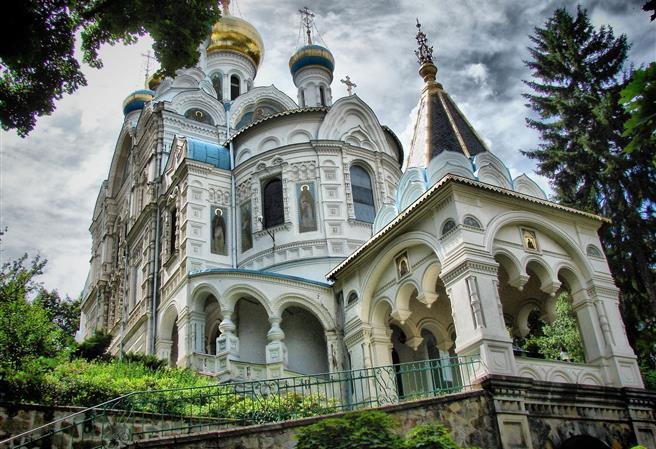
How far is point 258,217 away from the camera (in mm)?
21797

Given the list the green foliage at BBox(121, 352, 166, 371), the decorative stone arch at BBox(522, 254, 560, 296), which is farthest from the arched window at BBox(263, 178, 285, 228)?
the decorative stone arch at BBox(522, 254, 560, 296)

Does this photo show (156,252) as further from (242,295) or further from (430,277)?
(430,277)

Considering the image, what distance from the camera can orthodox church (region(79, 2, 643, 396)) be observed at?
13.6 meters

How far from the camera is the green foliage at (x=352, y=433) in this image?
8.60 meters

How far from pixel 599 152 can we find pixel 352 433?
47.9ft

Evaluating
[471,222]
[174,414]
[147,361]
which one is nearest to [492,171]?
[471,222]

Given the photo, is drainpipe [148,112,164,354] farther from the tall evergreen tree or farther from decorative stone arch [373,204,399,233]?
the tall evergreen tree

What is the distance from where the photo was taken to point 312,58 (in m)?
27.7

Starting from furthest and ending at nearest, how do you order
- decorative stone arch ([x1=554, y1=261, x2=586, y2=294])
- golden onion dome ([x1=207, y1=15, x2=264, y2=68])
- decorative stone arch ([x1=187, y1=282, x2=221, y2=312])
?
1. golden onion dome ([x1=207, y1=15, x2=264, y2=68])
2. decorative stone arch ([x1=187, y1=282, x2=221, y2=312])
3. decorative stone arch ([x1=554, y1=261, x2=586, y2=294])

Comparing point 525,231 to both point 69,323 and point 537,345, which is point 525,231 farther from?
point 69,323

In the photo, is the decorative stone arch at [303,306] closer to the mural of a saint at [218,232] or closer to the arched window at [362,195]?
the mural of a saint at [218,232]

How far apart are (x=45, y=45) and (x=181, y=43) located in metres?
2.12

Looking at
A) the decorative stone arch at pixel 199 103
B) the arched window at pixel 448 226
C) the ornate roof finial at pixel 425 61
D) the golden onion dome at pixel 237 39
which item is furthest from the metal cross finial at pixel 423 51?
the golden onion dome at pixel 237 39

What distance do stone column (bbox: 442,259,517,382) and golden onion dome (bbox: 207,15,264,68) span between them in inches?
987
